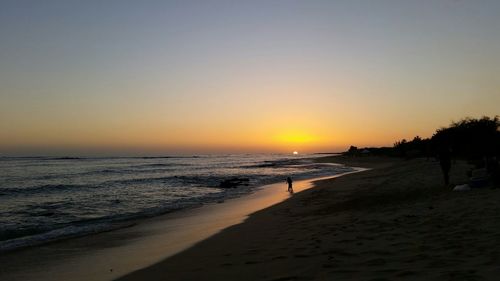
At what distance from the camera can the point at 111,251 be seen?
11109 mm

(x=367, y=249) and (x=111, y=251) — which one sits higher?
(x=367, y=249)

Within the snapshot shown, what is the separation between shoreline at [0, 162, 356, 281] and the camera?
29.1ft

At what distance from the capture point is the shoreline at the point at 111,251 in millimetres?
8859

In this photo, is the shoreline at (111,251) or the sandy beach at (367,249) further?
the shoreline at (111,251)

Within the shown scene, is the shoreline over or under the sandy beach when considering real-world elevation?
under

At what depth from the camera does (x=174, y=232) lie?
45.2 ft

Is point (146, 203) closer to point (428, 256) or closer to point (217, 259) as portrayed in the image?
point (217, 259)

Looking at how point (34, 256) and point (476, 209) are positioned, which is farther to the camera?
point (34, 256)

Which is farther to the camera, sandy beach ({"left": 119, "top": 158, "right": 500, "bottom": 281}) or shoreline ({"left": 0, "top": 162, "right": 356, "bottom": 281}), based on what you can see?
shoreline ({"left": 0, "top": 162, "right": 356, "bottom": 281})

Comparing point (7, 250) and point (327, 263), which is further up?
point (327, 263)

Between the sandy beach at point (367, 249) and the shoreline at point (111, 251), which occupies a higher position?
the sandy beach at point (367, 249)

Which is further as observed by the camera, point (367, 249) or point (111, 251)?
point (111, 251)

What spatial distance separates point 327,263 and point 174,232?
8.22m

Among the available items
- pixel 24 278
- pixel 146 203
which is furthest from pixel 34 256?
pixel 146 203
